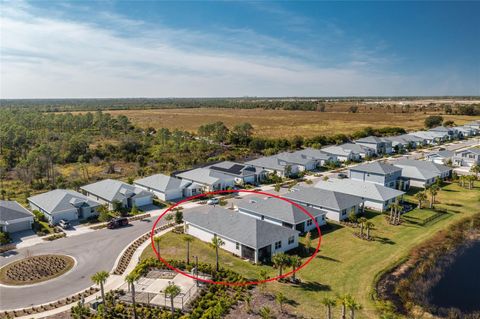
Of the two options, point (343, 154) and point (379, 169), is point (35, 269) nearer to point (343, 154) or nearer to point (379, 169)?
point (379, 169)

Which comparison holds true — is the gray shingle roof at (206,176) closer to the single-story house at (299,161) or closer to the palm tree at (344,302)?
the single-story house at (299,161)

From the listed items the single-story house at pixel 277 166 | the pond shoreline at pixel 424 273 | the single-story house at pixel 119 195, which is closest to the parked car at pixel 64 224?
the single-story house at pixel 119 195

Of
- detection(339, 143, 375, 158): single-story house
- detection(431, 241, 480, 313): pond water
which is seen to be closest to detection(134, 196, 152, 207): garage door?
detection(431, 241, 480, 313): pond water

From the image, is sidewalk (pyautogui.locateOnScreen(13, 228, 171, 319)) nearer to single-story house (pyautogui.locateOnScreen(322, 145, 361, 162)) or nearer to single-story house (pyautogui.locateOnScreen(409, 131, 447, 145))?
single-story house (pyautogui.locateOnScreen(322, 145, 361, 162))

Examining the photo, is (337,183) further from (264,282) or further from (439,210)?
(264,282)

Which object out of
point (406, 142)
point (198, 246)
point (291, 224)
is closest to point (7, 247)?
point (198, 246)
